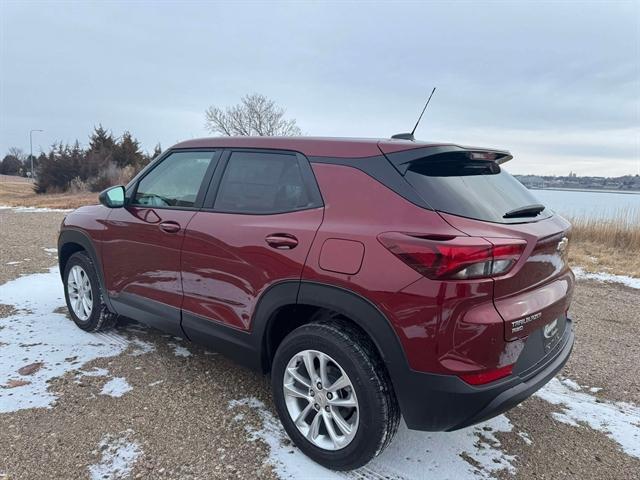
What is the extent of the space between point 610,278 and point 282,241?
7000mm

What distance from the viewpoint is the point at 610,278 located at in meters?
7.44

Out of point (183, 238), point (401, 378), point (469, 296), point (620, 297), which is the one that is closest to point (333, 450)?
point (401, 378)

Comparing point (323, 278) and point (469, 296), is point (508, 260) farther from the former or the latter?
point (323, 278)

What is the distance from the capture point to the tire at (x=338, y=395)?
2.20 meters

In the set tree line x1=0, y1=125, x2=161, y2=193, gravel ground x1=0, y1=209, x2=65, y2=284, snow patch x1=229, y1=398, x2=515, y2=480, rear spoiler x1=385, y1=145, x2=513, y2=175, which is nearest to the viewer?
rear spoiler x1=385, y1=145, x2=513, y2=175

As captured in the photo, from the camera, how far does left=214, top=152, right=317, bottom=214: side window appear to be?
8.58 ft

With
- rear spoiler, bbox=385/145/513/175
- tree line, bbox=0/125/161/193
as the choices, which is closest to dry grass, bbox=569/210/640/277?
rear spoiler, bbox=385/145/513/175

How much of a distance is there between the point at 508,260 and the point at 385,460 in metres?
1.30

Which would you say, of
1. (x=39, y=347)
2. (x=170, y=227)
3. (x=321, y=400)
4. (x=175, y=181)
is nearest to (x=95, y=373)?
(x=39, y=347)

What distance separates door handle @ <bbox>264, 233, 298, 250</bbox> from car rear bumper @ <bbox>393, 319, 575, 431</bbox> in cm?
87

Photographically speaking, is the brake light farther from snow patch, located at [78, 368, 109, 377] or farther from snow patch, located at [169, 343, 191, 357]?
snow patch, located at [78, 368, 109, 377]

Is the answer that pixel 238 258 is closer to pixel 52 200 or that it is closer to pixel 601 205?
pixel 601 205

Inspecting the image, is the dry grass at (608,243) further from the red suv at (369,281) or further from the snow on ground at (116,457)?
the snow on ground at (116,457)

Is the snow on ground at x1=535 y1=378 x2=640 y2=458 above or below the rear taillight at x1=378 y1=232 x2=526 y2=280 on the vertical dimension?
below
